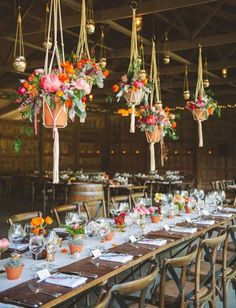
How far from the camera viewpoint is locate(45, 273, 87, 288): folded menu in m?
2.52

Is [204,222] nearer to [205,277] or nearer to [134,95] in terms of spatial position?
[205,277]

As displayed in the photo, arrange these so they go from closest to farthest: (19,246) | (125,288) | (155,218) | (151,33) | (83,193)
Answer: (125,288) → (19,246) → (155,218) → (83,193) → (151,33)

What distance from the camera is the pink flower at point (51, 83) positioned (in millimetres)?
3107

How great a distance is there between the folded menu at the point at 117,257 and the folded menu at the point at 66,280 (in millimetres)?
481

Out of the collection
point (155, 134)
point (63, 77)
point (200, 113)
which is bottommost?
point (155, 134)

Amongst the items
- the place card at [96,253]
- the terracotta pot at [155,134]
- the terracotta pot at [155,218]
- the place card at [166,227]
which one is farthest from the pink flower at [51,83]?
the terracotta pot at [155,134]

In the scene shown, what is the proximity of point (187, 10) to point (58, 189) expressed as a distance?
5.65 meters

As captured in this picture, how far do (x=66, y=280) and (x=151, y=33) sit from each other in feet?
32.6

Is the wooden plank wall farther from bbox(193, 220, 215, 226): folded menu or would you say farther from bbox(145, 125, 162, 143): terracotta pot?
bbox(193, 220, 215, 226): folded menu

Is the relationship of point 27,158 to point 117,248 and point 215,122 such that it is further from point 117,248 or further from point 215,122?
point 117,248

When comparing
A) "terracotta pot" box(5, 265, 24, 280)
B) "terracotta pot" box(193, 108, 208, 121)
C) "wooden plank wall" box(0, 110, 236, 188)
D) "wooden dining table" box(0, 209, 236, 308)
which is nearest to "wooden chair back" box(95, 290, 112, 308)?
"wooden dining table" box(0, 209, 236, 308)

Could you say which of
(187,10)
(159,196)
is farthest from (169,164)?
(159,196)

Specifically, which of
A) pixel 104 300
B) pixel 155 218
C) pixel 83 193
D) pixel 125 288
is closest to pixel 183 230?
pixel 155 218

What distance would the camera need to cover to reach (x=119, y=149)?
57.9 feet
